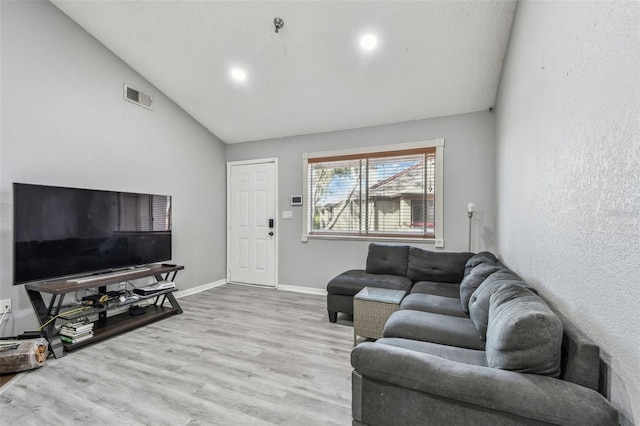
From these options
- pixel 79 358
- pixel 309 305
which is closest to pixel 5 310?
pixel 79 358

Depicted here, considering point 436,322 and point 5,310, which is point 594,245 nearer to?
point 436,322

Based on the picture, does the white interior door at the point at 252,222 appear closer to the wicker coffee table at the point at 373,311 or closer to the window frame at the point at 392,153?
the window frame at the point at 392,153

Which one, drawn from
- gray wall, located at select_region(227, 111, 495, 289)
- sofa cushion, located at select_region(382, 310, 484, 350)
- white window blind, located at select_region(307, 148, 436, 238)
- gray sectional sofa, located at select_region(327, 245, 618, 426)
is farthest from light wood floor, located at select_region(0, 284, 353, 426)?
white window blind, located at select_region(307, 148, 436, 238)

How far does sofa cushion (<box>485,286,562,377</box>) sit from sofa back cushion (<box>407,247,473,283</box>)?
80.4 inches

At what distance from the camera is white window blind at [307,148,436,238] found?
383 centimetres

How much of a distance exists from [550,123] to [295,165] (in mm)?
3464

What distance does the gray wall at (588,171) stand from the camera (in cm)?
86

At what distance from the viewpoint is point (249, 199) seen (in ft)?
16.2

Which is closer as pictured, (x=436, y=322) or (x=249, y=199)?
(x=436, y=322)

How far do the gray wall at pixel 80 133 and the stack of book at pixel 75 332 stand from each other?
0.38 m

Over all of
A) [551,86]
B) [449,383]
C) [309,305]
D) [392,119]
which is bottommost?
[309,305]

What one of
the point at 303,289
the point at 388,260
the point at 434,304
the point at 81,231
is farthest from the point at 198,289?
the point at 434,304

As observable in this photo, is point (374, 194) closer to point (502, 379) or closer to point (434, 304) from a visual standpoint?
point (434, 304)

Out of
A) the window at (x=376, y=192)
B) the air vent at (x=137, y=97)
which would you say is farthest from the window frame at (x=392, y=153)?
the air vent at (x=137, y=97)
